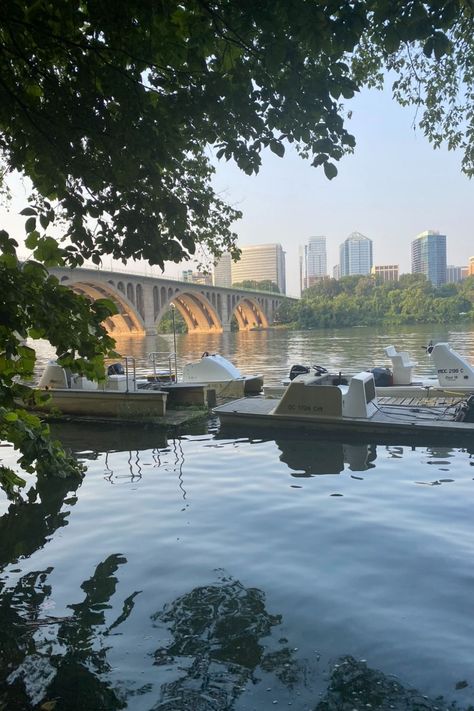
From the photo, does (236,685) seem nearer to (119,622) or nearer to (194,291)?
(119,622)

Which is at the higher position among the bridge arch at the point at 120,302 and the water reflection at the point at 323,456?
the bridge arch at the point at 120,302

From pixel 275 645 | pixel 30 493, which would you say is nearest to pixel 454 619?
pixel 275 645

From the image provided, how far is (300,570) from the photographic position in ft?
21.0

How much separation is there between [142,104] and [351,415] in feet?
34.9

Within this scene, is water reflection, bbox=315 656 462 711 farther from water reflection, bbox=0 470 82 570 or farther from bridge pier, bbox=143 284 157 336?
bridge pier, bbox=143 284 157 336

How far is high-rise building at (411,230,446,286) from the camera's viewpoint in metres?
132

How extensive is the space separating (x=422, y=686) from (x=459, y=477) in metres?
6.46

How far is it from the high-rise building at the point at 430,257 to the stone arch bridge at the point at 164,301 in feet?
139

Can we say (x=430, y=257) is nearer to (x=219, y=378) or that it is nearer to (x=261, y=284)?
(x=261, y=284)

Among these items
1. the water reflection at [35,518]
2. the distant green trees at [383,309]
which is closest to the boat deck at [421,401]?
the water reflection at [35,518]

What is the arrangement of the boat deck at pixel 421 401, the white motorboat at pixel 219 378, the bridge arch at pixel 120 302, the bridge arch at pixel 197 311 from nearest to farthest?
1. the boat deck at pixel 421 401
2. the white motorboat at pixel 219 378
3. the bridge arch at pixel 120 302
4. the bridge arch at pixel 197 311

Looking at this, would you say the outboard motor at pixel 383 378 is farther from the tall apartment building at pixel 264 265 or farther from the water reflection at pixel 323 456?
the tall apartment building at pixel 264 265

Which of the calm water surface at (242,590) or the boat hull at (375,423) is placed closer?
the calm water surface at (242,590)

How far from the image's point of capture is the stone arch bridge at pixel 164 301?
6819 centimetres
